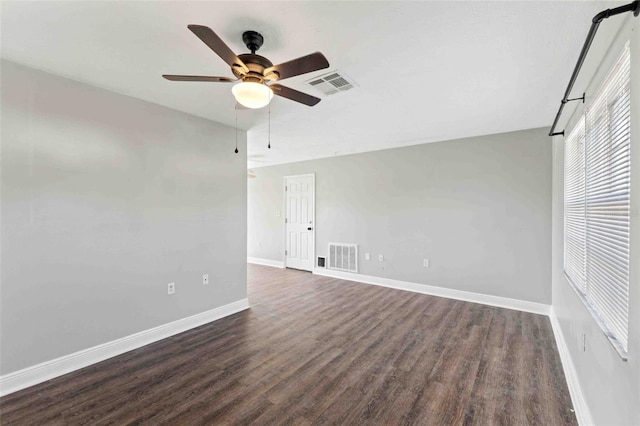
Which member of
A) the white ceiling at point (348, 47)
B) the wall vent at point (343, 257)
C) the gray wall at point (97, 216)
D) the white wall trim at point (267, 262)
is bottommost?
the white wall trim at point (267, 262)

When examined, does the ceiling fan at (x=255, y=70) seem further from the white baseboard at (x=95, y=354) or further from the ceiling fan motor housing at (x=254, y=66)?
the white baseboard at (x=95, y=354)

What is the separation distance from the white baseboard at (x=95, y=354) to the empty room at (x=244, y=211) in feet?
0.04

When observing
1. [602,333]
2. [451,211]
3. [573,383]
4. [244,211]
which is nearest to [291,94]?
[244,211]

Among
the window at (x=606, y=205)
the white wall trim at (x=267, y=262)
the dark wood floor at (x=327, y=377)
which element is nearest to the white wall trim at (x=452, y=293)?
the dark wood floor at (x=327, y=377)

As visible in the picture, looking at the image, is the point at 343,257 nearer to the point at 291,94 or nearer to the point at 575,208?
the point at 575,208

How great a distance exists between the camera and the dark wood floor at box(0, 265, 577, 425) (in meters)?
1.84

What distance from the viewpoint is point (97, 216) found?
2.54 meters

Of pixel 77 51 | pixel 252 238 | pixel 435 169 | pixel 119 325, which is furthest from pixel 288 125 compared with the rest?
pixel 252 238

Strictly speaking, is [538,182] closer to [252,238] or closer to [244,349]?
[244,349]

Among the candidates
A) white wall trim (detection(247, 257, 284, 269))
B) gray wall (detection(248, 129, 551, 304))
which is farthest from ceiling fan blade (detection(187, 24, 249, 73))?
white wall trim (detection(247, 257, 284, 269))

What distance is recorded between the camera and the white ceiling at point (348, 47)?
5.10 ft

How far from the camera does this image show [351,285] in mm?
4941

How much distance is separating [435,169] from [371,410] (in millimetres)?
3611

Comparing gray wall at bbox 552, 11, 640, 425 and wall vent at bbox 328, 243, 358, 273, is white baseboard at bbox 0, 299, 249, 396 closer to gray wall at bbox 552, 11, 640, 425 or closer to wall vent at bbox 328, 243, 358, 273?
wall vent at bbox 328, 243, 358, 273
